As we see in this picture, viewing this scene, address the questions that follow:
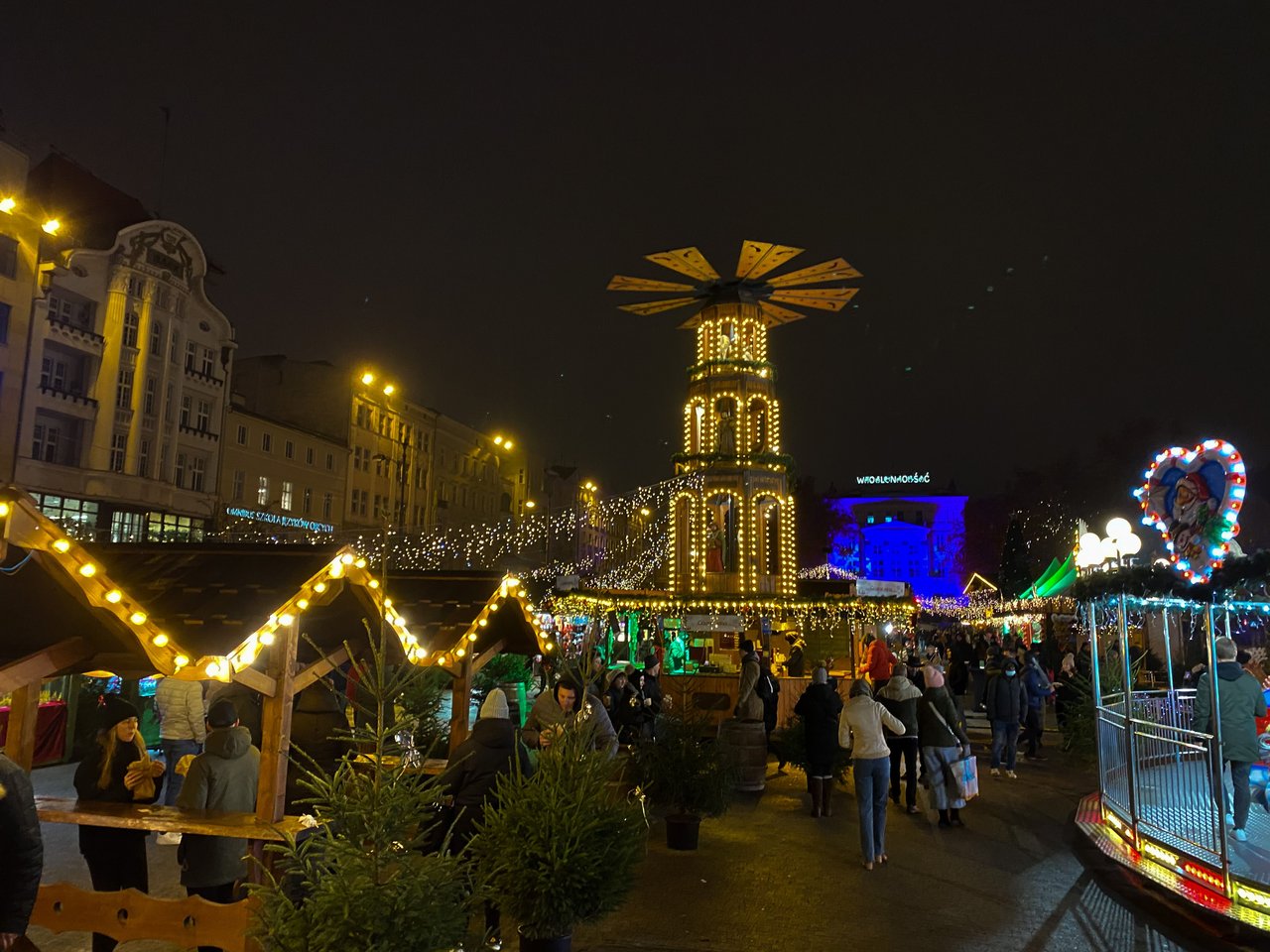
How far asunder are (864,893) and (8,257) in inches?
1222

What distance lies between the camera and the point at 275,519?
40.8 m

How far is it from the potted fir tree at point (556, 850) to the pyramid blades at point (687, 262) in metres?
22.3

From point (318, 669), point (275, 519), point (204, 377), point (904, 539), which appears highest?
point (204, 377)

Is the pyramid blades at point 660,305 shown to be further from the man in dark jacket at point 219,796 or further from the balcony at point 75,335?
the man in dark jacket at point 219,796

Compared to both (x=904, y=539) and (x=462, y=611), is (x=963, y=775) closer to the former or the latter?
(x=462, y=611)

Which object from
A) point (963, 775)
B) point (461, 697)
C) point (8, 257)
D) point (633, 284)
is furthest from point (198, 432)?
point (963, 775)

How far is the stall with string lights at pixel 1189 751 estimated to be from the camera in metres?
7.57

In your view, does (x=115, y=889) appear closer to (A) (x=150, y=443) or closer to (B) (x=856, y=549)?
(A) (x=150, y=443)

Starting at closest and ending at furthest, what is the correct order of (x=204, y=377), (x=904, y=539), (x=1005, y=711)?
(x=1005, y=711), (x=204, y=377), (x=904, y=539)

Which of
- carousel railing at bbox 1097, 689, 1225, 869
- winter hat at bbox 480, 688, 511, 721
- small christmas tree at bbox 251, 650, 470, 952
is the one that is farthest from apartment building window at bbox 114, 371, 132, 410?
carousel railing at bbox 1097, 689, 1225, 869

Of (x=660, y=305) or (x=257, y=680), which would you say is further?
(x=660, y=305)

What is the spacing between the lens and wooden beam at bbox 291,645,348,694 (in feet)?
24.6

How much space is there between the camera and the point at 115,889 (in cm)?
627

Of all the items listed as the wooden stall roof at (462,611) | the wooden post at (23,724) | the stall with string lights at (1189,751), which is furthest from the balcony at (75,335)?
the stall with string lights at (1189,751)
